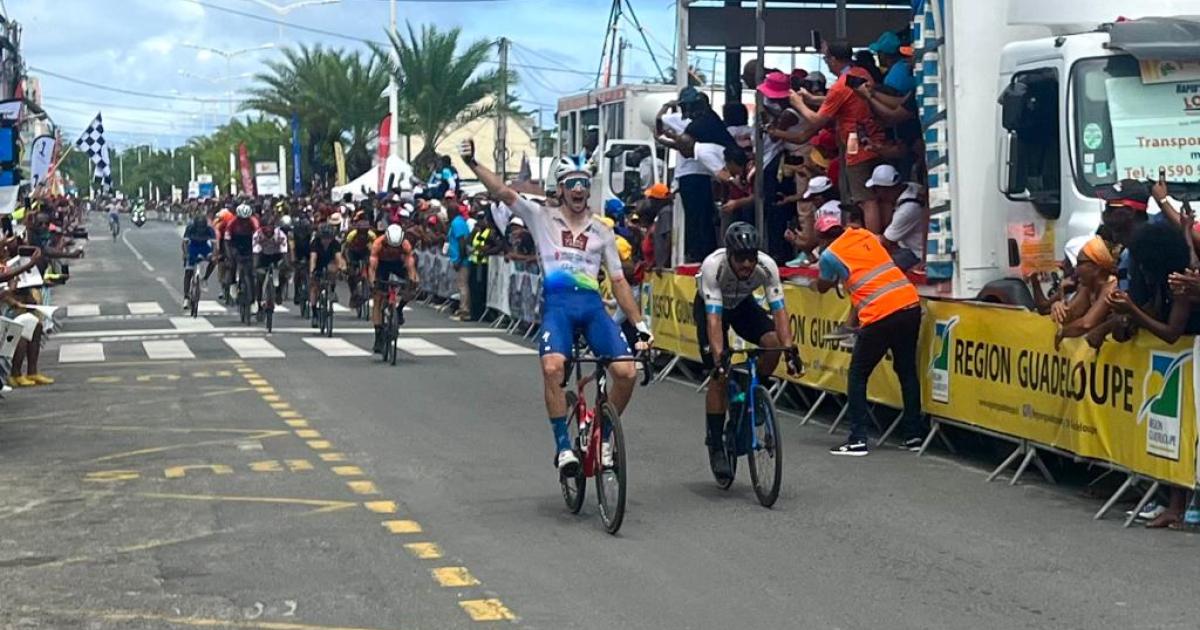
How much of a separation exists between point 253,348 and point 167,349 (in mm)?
1127

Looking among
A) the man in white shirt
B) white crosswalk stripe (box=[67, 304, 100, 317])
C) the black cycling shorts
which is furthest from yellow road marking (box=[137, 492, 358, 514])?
white crosswalk stripe (box=[67, 304, 100, 317])

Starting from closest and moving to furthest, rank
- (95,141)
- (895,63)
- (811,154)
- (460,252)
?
(895,63)
(811,154)
(460,252)
(95,141)

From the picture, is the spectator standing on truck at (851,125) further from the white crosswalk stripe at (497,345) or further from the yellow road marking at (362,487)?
the white crosswalk stripe at (497,345)

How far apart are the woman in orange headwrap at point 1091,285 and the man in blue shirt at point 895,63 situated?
4094 millimetres

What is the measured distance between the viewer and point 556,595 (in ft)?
28.3

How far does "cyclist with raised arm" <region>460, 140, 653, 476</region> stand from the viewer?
10.9 meters

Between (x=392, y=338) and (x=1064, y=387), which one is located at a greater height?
(x=1064, y=387)

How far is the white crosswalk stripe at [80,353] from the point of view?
2314cm

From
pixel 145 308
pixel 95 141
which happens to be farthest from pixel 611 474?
pixel 95 141

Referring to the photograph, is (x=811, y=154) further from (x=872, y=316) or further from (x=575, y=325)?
(x=575, y=325)

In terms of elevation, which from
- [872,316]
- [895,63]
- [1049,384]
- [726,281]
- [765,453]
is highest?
[895,63]

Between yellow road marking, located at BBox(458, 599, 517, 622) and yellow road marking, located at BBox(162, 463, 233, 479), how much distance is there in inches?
194

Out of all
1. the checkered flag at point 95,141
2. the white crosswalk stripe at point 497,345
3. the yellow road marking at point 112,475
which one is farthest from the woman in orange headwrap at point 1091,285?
the checkered flag at point 95,141

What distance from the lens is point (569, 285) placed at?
11047 mm
